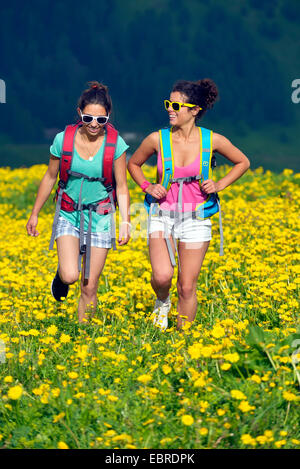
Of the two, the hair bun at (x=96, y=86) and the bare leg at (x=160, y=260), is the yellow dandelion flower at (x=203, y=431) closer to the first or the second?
the bare leg at (x=160, y=260)

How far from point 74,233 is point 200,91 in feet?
6.14

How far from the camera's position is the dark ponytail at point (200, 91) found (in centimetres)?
581

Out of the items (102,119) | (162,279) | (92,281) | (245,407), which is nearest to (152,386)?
(245,407)

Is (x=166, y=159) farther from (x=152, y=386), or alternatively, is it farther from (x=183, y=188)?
(x=152, y=386)

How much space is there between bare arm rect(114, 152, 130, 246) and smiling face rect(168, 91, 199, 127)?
1.94 ft

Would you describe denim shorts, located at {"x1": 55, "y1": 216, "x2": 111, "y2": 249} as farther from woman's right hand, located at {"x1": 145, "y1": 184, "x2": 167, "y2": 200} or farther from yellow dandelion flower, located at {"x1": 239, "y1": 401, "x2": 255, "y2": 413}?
yellow dandelion flower, located at {"x1": 239, "y1": 401, "x2": 255, "y2": 413}

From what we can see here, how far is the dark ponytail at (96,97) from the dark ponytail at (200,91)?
2.19ft

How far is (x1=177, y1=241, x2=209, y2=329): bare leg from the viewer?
593 centimetres

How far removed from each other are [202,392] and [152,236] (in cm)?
219

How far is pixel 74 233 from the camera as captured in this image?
5992 millimetres

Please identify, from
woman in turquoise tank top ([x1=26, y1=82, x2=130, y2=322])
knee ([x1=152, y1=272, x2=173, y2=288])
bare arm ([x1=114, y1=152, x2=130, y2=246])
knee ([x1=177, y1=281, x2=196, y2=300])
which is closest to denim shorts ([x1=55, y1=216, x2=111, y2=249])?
woman in turquoise tank top ([x1=26, y1=82, x2=130, y2=322])

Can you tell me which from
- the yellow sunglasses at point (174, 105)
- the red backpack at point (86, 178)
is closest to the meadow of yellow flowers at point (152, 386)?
the red backpack at point (86, 178)
